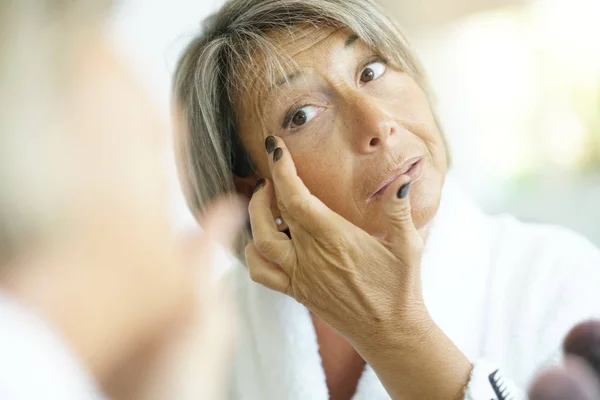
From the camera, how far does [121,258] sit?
0.65 m

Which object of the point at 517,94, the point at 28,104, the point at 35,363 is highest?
the point at 517,94

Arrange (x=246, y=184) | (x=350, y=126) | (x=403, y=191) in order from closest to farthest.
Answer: (x=403, y=191) < (x=350, y=126) < (x=246, y=184)

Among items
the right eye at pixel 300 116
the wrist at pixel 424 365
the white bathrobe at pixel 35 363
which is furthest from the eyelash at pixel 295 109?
the white bathrobe at pixel 35 363

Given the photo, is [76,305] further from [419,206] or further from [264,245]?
[419,206]

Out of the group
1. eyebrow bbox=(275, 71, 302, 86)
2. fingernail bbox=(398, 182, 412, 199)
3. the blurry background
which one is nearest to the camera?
fingernail bbox=(398, 182, 412, 199)

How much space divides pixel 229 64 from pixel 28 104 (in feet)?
0.78

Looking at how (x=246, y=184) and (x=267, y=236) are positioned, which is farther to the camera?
(x=246, y=184)

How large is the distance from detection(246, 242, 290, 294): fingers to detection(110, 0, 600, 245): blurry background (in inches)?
7.2

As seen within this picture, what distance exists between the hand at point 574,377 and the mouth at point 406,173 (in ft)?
0.79

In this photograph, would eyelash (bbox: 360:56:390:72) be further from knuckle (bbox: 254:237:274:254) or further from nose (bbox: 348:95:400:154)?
knuckle (bbox: 254:237:274:254)

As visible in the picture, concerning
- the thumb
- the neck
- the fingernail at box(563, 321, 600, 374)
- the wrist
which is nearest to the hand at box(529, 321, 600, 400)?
the fingernail at box(563, 321, 600, 374)

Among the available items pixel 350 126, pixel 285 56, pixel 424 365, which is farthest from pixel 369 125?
pixel 424 365

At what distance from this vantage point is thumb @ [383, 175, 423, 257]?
1.51ft

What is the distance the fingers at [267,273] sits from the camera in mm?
540
